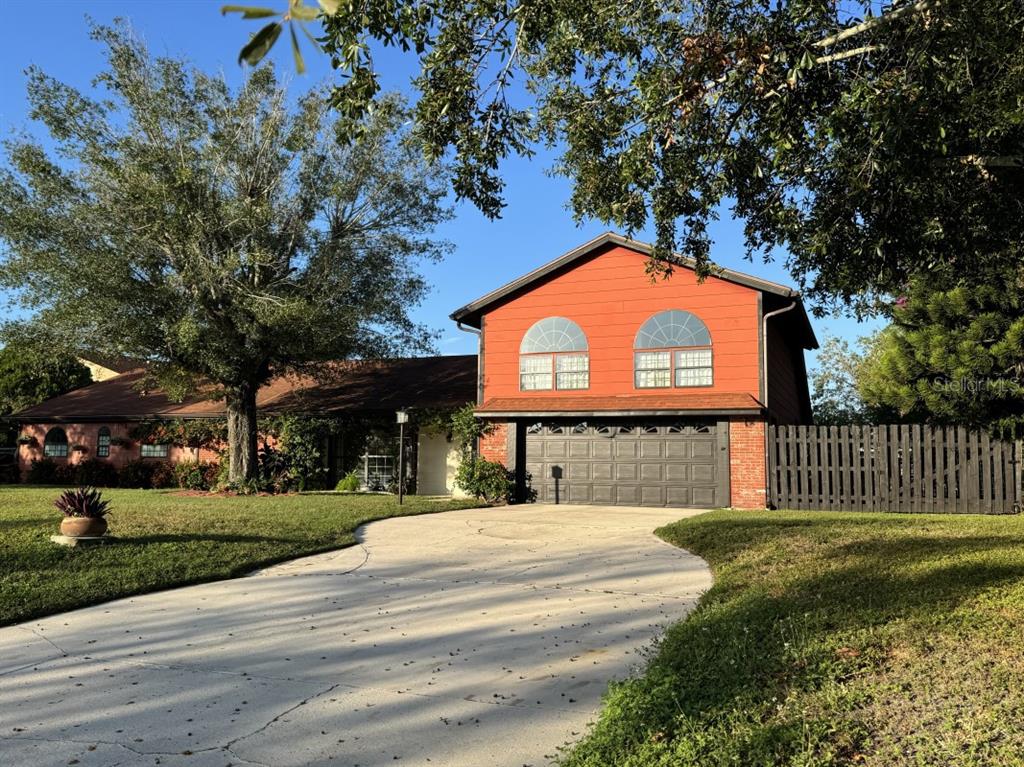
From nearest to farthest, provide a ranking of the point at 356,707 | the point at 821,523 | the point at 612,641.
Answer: the point at 356,707
the point at 612,641
the point at 821,523

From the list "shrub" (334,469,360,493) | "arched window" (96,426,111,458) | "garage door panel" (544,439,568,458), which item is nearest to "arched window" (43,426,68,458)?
"arched window" (96,426,111,458)

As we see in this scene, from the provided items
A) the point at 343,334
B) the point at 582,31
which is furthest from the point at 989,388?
the point at 343,334

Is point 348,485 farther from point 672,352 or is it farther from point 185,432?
point 672,352

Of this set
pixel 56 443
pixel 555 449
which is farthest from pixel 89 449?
pixel 555 449

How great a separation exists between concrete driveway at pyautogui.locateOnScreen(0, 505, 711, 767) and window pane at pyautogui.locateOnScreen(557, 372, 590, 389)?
1030cm

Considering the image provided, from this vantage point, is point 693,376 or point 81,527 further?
point 693,376

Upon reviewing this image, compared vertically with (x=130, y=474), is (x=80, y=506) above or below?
above

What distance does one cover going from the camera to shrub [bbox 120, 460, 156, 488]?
2538 centimetres

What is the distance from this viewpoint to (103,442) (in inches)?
1053

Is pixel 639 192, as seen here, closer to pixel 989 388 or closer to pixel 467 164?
pixel 467 164

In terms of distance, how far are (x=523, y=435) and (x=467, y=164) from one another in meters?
13.0

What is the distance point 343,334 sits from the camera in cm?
1962

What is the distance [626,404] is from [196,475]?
1437cm

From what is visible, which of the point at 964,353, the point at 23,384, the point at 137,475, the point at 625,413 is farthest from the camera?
the point at 23,384
